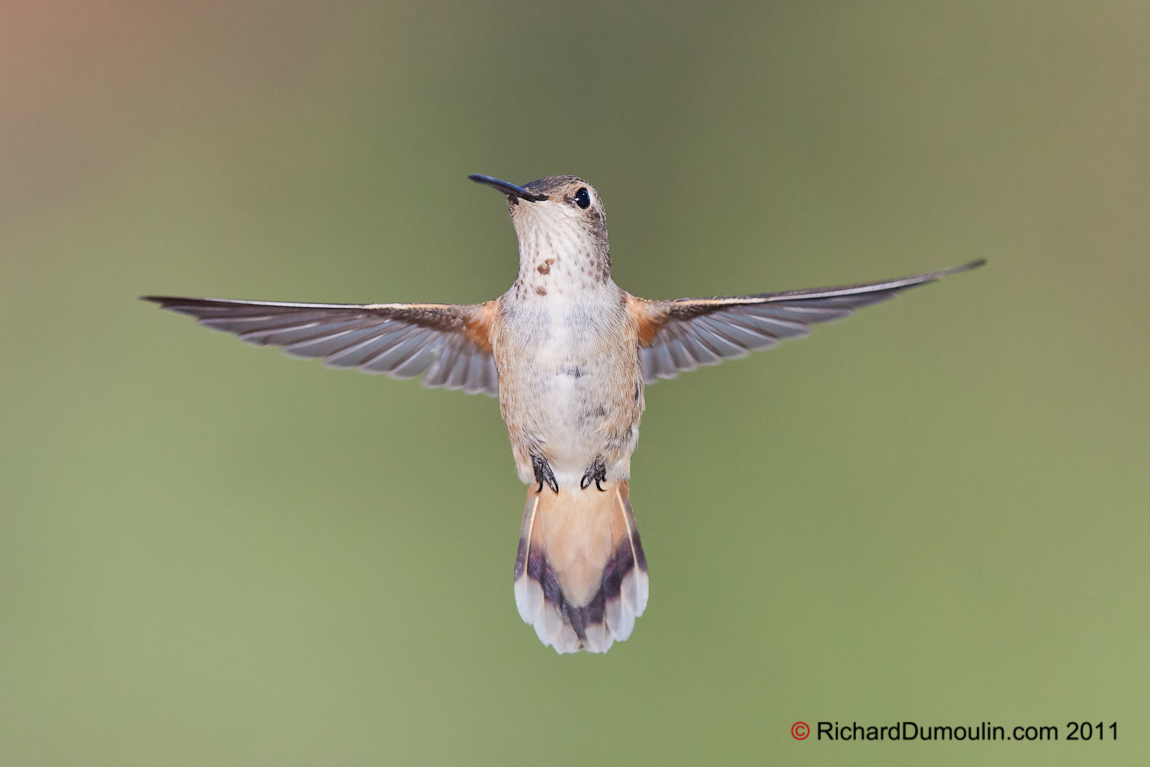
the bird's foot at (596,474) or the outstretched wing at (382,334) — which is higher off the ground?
the outstretched wing at (382,334)

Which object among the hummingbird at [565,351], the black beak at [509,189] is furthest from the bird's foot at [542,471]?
the black beak at [509,189]

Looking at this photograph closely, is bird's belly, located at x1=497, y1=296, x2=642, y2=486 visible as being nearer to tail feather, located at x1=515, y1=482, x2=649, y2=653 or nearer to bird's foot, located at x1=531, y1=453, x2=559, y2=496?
bird's foot, located at x1=531, y1=453, x2=559, y2=496

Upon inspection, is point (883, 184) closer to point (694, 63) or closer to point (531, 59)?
point (694, 63)

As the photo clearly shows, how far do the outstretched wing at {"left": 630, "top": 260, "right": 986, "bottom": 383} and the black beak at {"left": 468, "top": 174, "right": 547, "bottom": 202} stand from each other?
18 centimetres

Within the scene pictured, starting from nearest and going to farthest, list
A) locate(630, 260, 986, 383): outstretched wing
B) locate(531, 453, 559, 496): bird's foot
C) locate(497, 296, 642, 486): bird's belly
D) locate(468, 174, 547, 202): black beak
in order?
locate(468, 174, 547, 202): black beak → locate(630, 260, 986, 383): outstretched wing → locate(497, 296, 642, 486): bird's belly → locate(531, 453, 559, 496): bird's foot

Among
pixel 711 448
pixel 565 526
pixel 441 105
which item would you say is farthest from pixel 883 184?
pixel 565 526

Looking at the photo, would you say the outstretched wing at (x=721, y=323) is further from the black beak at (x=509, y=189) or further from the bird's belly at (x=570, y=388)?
the black beak at (x=509, y=189)

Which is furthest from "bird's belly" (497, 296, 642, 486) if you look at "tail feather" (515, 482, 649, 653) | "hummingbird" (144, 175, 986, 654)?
"tail feather" (515, 482, 649, 653)

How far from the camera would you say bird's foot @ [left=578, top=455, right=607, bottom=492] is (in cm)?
105

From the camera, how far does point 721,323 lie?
1072 mm

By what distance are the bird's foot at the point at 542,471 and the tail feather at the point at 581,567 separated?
0.22ft

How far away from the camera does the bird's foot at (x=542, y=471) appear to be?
1043 mm

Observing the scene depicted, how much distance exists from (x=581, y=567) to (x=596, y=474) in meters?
0.16

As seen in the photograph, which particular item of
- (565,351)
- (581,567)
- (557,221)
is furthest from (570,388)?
(581,567)
